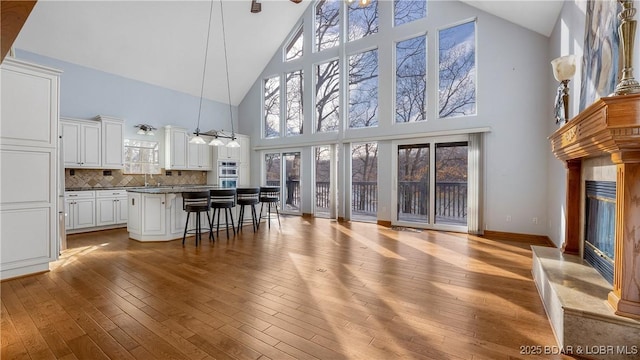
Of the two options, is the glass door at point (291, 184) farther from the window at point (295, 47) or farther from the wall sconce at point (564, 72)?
the wall sconce at point (564, 72)

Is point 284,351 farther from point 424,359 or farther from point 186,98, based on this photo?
point 186,98

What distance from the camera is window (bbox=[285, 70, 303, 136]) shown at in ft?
27.1

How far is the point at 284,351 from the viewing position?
5.93 ft

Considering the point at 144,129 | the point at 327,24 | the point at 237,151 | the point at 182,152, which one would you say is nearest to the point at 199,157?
the point at 182,152

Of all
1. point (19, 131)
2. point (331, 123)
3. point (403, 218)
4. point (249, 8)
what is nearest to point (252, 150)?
point (331, 123)

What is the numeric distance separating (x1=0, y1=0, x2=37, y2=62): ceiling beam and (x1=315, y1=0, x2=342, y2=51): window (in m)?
7.27

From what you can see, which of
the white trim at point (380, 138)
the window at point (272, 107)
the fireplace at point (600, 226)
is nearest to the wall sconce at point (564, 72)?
the fireplace at point (600, 226)

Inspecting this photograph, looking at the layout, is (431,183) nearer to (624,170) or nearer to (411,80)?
(411,80)

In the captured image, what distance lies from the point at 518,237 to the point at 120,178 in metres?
8.68

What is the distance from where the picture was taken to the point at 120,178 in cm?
656

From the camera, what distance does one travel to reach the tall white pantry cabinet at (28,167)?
3.03 metres

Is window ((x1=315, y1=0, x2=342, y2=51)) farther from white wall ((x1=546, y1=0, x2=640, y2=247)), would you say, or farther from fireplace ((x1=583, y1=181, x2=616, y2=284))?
fireplace ((x1=583, y1=181, x2=616, y2=284))

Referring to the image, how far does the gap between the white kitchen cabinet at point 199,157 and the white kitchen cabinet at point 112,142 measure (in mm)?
1621

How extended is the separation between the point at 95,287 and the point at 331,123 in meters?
6.07
